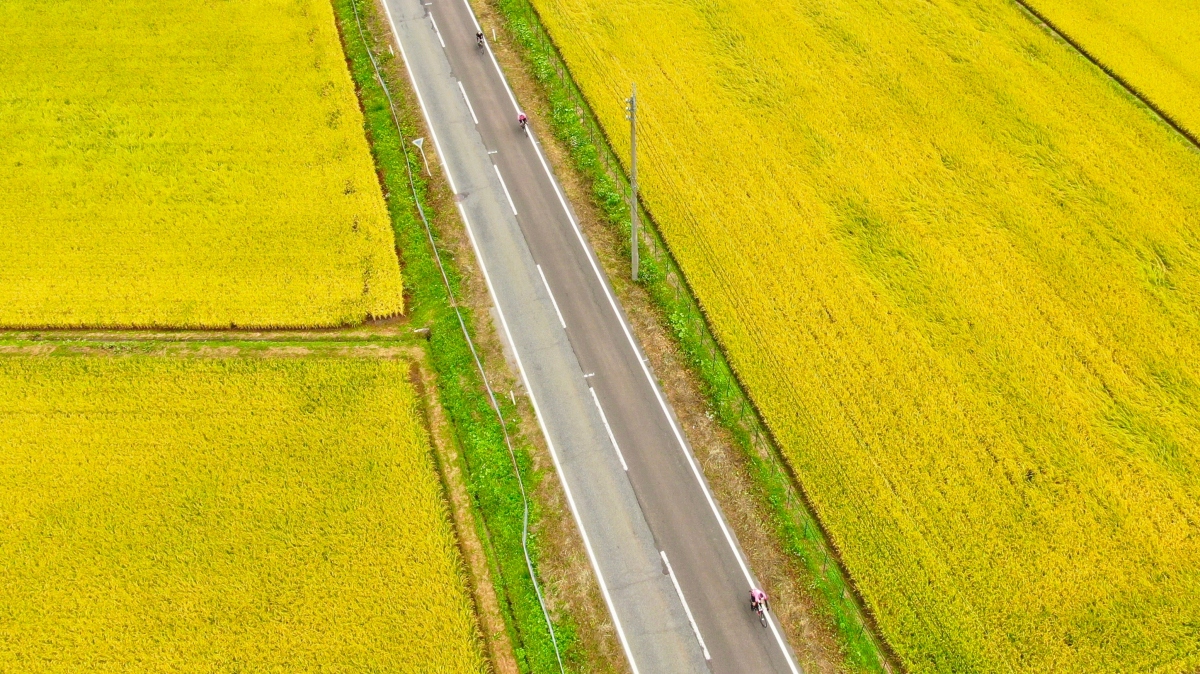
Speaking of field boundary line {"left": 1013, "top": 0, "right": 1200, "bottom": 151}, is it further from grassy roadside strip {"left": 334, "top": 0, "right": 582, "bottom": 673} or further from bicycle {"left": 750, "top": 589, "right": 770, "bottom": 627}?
grassy roadside strip {"left": 334, "top": 0, "right": 582, "bottom": 673}

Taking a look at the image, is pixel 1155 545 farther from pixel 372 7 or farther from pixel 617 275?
pixel 372 7

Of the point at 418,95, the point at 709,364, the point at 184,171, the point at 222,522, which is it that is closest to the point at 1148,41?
the point at 709,364

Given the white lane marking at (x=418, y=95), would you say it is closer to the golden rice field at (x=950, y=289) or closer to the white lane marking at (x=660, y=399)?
the white lane marking at (x=660, y=399)

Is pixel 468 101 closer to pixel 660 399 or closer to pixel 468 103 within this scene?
pixel 468 103

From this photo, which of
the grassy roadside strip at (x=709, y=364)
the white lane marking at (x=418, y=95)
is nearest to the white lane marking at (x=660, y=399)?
the grassy roadside strip at (x=709, y=364)

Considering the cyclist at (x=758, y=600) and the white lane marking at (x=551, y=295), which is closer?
the cyclist at (x=758, y=600)

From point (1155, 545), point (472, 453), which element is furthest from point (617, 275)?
point (1155, 545)
